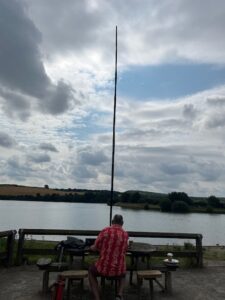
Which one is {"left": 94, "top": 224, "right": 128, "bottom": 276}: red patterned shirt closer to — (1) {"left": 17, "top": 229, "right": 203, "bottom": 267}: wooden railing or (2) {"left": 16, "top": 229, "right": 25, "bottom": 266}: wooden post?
(1) {"left": 17, "top": 229, "right": 203, "bottom": 267}: wooden railing

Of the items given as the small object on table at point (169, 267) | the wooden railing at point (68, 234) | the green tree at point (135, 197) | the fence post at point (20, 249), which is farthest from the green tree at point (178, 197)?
the small object on table at point (169, 267)

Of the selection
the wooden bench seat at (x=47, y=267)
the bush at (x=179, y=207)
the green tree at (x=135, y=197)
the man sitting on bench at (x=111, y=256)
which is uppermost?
the green tree at (x=135, y=197)

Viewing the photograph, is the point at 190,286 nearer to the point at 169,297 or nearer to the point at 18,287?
the point at 169,297

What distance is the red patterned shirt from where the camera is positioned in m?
6.04

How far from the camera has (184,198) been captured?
8862 centimetres

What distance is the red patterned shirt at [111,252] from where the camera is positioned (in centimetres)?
604

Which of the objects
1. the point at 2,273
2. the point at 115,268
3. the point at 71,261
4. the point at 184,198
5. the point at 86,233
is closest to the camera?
the point at 115,268

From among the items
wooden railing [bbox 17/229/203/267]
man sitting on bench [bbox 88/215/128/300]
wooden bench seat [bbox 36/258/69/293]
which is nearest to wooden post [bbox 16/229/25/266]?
wooden railing [bbox 17/229/203/267]

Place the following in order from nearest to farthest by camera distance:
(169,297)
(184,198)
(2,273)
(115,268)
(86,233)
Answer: (115,268)
(169,297)
(2,273)
(86,233)
(184,198)

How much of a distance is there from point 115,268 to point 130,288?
65.1 inches

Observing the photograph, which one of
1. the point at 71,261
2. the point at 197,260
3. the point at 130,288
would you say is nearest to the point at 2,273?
the point at 71,261

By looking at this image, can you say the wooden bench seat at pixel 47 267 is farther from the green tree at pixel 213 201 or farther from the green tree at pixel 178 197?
the green tree at pixel 213 201

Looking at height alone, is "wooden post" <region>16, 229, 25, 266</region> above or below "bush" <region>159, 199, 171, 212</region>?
below

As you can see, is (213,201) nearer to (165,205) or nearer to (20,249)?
(165,205)
